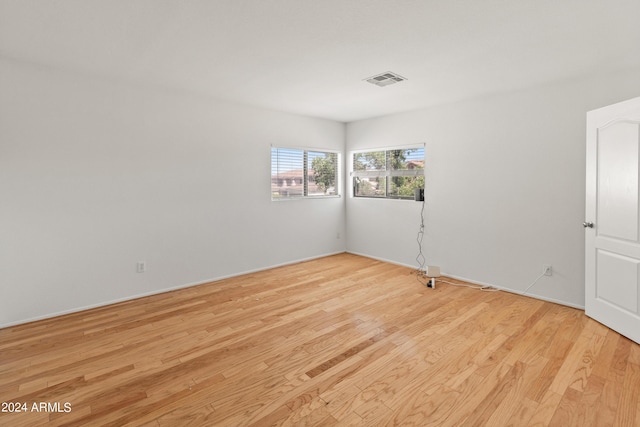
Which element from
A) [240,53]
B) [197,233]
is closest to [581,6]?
[240,53]

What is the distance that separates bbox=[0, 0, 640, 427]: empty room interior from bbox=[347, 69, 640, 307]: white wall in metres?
0.03

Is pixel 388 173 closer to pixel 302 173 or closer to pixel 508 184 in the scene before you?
pixel 302 173

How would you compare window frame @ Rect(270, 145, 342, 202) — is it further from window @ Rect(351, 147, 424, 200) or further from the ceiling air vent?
the ceiling air vent

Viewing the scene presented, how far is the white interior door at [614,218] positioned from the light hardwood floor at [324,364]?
0.24 metres

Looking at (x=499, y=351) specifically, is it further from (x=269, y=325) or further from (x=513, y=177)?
(x=513, y=177)

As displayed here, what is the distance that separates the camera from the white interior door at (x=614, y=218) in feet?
8.67

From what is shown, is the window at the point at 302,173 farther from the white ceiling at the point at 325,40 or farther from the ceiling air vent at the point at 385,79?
the ceiling air vent at the point at 385,79

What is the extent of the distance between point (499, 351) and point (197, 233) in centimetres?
358

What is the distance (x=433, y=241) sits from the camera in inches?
185

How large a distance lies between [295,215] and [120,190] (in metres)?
2.52

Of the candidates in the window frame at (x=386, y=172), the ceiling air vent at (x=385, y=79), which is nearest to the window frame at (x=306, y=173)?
the window frame at (x=386, y=172)

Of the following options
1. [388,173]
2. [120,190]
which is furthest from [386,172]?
[120,190]

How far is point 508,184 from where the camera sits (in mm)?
3875

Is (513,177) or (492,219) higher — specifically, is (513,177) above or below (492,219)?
above
